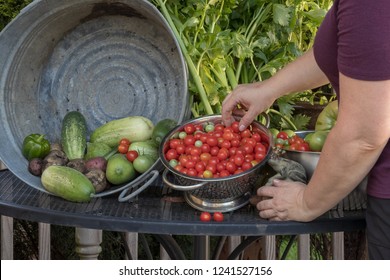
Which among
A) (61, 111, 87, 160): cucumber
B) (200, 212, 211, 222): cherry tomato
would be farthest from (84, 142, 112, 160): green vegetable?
(200, 212, 211, 222): cherry tomato

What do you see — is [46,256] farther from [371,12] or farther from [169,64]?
[371,12]

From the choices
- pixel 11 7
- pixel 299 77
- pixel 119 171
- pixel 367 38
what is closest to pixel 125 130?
pixel 119 171

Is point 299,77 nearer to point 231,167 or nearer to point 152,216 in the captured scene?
point 231,167

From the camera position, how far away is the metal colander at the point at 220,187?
1.51m

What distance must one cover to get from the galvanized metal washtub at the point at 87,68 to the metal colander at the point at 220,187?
1.27 ft

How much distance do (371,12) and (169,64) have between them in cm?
91

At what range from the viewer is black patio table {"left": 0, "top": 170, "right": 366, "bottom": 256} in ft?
4.70

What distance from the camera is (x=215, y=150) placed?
5.26 ft

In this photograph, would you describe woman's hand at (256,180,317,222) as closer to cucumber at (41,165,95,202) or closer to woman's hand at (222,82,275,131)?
woman's hand at (222,82,275,131)

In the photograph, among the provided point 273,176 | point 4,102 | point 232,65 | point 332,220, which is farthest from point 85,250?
point 332,220

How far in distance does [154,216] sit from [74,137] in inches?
19.4

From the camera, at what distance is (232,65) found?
2.09 m

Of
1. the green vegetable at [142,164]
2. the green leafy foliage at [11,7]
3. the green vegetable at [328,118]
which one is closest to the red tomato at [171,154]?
the green vegetable at [142,164]

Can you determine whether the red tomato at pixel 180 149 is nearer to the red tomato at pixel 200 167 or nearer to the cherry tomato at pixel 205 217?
the red tomato at pixel 200 167
